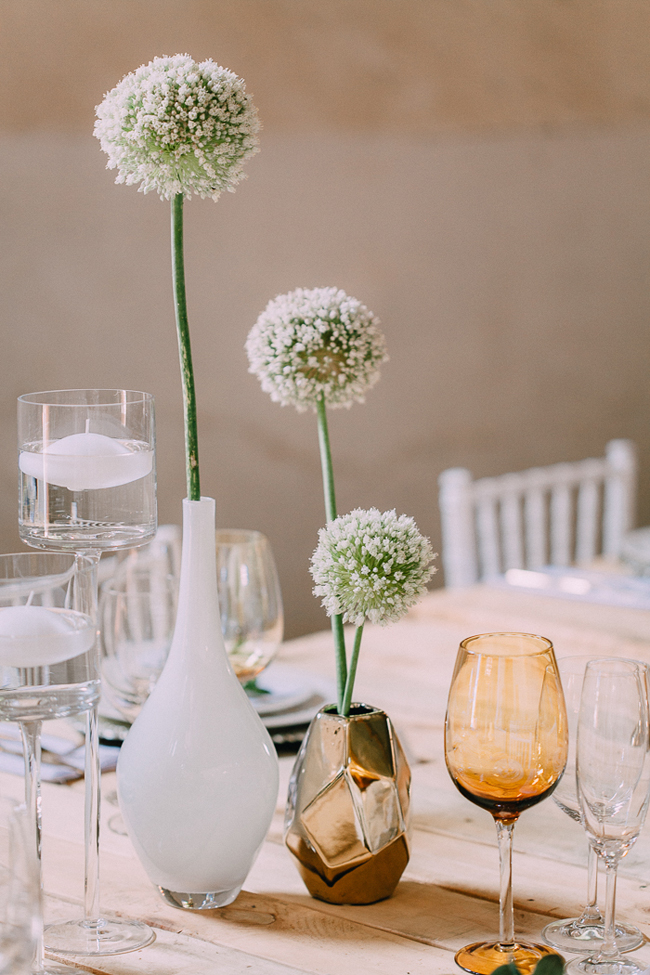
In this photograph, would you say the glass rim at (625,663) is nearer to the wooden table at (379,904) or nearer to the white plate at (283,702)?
the wooden table at (379,904)

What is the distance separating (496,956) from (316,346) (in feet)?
1.45

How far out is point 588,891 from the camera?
0.80 meters

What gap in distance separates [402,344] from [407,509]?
50 cm

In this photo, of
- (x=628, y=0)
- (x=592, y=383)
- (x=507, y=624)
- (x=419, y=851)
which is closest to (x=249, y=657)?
(x=419, y=851)

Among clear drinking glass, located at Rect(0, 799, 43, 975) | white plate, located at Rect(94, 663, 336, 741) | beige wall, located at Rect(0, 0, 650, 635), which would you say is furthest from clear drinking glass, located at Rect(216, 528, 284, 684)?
beige wall, located at Rect(0, 0, 650, 635)

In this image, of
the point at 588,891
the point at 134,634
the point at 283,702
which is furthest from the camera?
the point at 283,702

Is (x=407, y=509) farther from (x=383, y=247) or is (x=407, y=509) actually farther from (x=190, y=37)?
(x=190, y=37)

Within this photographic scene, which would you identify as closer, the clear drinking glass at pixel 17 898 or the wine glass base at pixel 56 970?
the clear drinking glass at pixel 17 898

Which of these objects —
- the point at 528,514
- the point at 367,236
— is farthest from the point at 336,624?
the point at 367,236

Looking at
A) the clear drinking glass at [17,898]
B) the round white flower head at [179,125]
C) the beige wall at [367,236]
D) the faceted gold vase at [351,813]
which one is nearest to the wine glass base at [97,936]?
the faceted gold vase at [351,813]

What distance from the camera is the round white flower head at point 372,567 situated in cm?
74

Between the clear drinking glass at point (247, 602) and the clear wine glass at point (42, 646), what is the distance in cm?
44

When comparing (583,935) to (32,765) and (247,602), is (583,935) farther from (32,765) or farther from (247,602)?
(247,602)

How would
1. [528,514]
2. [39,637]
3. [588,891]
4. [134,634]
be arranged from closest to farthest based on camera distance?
[39,637], [588,891], [134,634], [528,514]
